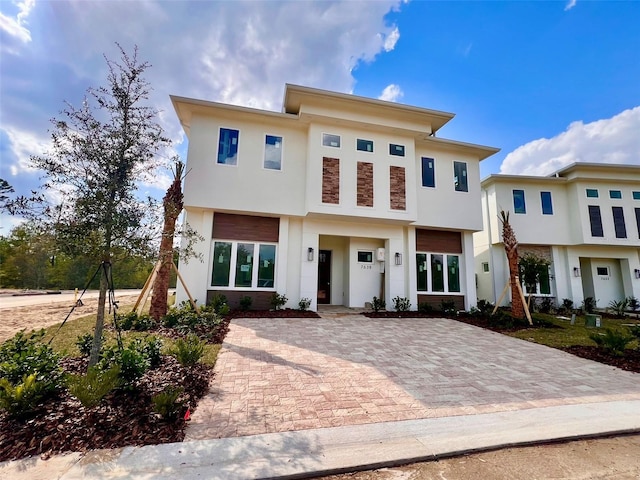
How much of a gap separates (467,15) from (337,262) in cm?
934

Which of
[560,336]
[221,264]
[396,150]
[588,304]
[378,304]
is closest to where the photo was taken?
[560,336]

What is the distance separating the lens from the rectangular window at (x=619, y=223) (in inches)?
580

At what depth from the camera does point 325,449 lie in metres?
2.47

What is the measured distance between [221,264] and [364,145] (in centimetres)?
697

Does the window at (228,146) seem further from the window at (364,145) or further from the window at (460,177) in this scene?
the window at (460,177)

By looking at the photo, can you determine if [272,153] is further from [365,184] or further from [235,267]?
[235,267]

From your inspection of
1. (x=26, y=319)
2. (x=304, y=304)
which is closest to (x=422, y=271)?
(x=304, y=304)

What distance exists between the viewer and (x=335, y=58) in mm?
9156

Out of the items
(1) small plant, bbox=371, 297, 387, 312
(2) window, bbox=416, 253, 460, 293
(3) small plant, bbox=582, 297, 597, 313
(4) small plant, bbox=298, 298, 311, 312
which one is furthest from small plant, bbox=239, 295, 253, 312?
(3) small plant, bbox=582, 297, 597, 313

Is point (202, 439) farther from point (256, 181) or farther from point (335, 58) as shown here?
point (335, 58)

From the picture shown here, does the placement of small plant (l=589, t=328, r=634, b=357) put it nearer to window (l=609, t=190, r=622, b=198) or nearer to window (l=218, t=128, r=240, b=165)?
window (l=218, t=128, r=240, b=165)

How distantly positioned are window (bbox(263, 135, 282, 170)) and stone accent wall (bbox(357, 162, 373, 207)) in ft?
10.0

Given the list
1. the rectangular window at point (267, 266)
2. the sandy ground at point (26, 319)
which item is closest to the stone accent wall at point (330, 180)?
the rectangular window at point (267, 266)

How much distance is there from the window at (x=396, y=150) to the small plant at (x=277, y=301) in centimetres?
694
